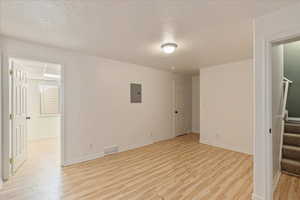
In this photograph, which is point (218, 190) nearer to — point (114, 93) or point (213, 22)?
point (213, 22)

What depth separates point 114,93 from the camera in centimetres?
399

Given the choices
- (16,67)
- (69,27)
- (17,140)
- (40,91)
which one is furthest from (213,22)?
(40,91)

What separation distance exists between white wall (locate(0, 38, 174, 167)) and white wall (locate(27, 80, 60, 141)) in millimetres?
3034

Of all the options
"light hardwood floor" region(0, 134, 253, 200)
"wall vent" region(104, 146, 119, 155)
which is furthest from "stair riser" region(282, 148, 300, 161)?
"wall vent" region(104, 146, 119, 155)

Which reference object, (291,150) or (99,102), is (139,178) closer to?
(99,102)

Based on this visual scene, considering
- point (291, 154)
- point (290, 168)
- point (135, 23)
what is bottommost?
point (290, 168)

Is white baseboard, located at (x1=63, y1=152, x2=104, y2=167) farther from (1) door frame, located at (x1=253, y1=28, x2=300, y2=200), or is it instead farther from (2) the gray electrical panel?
(1) door frame, located at (x1=253, y1=28, x2=300, y2=200)

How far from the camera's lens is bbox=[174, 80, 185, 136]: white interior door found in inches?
227

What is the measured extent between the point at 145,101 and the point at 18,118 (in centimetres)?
307

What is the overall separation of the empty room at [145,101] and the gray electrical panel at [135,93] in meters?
0.03

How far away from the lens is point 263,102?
6.16 feet

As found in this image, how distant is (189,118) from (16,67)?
5.67 meters

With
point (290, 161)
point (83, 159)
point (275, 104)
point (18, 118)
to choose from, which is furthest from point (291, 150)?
point (18, 118)

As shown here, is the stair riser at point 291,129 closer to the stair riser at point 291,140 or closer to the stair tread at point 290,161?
the stair riser at point 291,140
